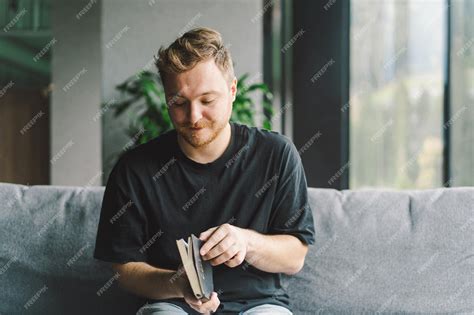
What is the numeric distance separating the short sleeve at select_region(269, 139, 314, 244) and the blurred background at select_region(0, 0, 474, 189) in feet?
6.99

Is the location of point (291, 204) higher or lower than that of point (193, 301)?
higher

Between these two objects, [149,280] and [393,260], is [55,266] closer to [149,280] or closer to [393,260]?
[149,280]

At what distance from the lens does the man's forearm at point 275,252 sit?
1612mm

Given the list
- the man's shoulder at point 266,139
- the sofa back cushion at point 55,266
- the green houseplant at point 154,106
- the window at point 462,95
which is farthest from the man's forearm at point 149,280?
the window at point 462,95

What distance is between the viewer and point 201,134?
168 cm

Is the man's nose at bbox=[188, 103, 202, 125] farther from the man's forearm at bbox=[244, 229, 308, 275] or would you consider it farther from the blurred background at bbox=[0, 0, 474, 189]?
the blurred background at bbox=[0, 0, 474, 189]

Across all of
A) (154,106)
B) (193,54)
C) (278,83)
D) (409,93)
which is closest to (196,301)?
(193,54)

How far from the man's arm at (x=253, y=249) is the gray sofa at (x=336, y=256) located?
0.54 feet

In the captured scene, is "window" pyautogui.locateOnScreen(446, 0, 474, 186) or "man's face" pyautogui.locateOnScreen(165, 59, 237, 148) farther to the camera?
"window" pyautogui.locateOnScreen(446, 0, 474, 186)

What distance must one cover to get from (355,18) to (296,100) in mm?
661

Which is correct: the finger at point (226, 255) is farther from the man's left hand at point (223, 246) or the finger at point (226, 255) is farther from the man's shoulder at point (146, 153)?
the man's shoulder at point (146, 153)

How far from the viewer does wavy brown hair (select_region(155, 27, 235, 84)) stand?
5.48ft

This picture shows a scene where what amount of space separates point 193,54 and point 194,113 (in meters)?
0.15

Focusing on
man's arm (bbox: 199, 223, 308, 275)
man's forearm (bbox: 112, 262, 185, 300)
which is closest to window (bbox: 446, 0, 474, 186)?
man's arm (bbox: 199, 223, 308, 275)
